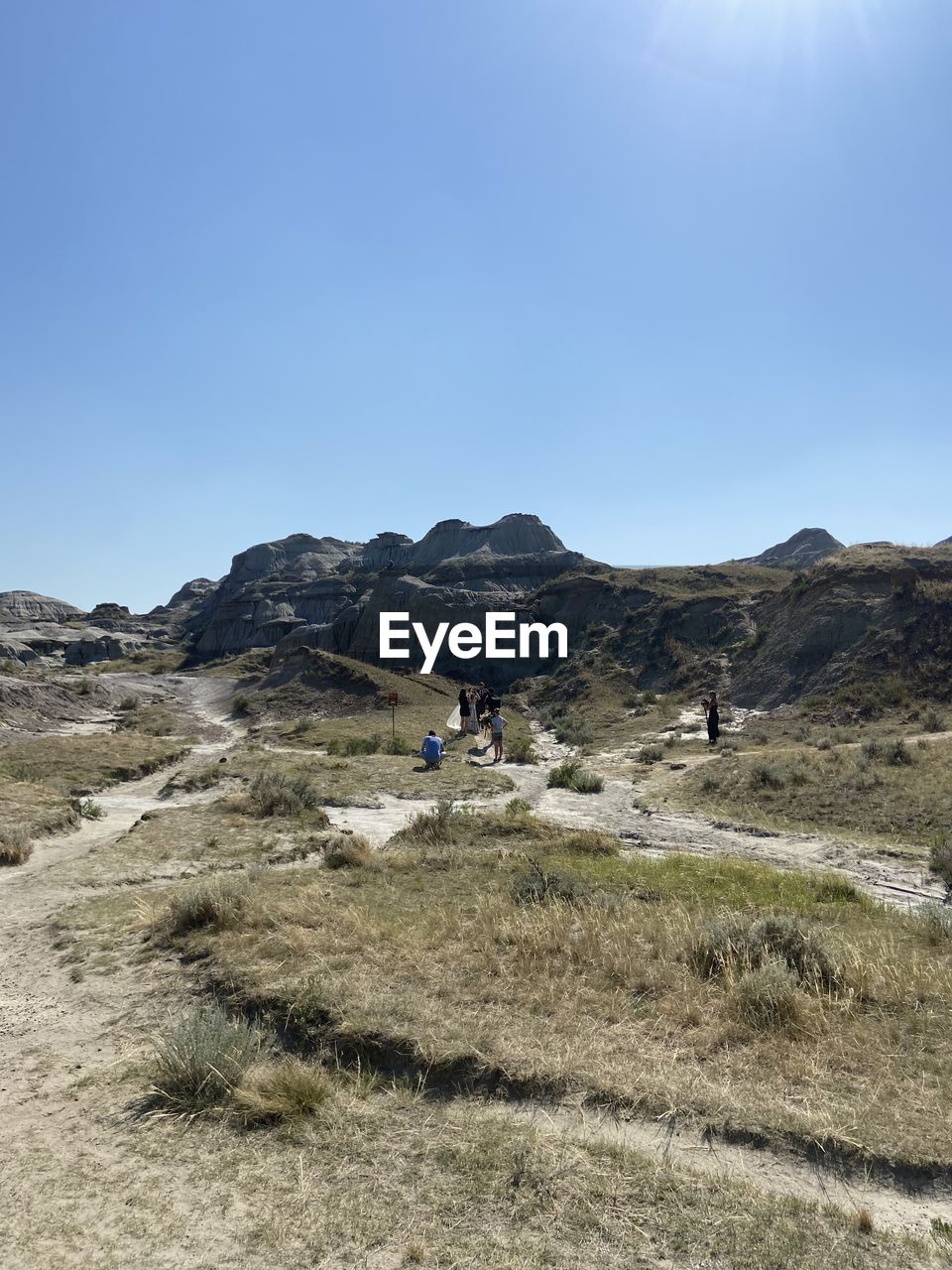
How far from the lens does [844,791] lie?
19.1 meters

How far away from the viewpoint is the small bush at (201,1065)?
5.58m

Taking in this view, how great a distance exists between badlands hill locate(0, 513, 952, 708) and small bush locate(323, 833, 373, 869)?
97.9 feet

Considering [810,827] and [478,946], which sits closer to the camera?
[478,946]

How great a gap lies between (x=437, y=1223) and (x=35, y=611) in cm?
18360

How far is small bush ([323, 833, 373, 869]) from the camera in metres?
12.9

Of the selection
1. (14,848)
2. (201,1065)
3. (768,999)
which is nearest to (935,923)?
(768,999)

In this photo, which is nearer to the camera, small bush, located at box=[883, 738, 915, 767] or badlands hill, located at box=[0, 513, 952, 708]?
small bush, located at box=[883, 738, 915, 767]

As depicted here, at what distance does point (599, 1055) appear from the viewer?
5934mm

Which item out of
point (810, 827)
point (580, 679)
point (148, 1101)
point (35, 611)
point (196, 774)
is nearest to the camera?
point (148, 1101)

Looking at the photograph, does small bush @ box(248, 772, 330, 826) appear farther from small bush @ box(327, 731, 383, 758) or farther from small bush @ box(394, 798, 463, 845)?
small bush @ box(327, 731, 383, 758)

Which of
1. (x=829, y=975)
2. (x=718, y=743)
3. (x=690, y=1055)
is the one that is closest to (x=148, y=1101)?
(x=690, y=1055)

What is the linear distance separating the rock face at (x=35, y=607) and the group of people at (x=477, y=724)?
143631mm

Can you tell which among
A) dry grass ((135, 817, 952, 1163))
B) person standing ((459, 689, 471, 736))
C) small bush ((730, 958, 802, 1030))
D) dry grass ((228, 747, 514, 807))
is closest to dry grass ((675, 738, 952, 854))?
dry grass ((228, 747, 514, 807))

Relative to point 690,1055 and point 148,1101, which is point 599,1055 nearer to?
point 690,1055
